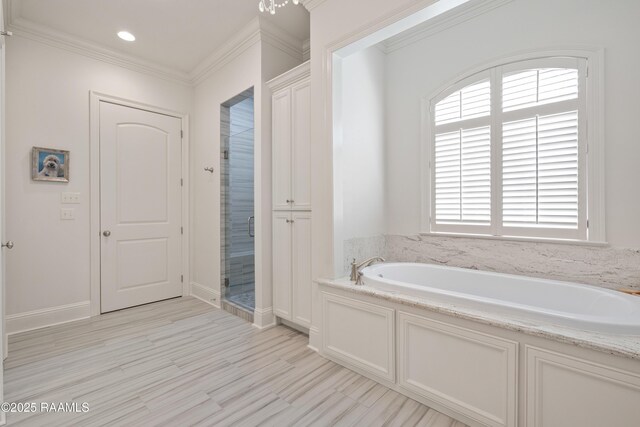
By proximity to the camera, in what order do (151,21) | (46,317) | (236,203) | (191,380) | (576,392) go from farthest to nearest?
1. (236,203)
2. (46,317)
3. (151,21)
4. (191,380)
5. (576,392)

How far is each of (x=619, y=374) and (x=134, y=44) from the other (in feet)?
14.3

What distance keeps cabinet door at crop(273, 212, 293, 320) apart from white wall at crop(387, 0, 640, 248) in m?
1.03

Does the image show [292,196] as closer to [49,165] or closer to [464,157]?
[464,157]

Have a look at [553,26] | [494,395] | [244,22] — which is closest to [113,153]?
[244,22]

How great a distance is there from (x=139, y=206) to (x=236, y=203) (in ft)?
3.56

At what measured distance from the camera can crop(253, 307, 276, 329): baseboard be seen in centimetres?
281

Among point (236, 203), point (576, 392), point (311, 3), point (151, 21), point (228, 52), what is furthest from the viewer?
point (236, 203)

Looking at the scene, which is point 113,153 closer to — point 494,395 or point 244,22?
point 244,22

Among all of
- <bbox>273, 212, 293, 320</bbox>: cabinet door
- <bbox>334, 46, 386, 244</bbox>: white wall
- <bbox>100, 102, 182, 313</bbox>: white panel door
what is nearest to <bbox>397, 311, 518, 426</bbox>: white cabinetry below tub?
<bbox>334, 46, 386, 244</bbox>: white wall

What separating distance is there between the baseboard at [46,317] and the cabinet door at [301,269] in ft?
7.27

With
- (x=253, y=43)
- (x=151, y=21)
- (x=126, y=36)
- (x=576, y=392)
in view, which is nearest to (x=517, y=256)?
(x=576, y=392)

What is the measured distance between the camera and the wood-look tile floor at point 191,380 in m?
1.62

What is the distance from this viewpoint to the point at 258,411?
1662 mm

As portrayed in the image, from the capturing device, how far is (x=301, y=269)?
2.62 meters
